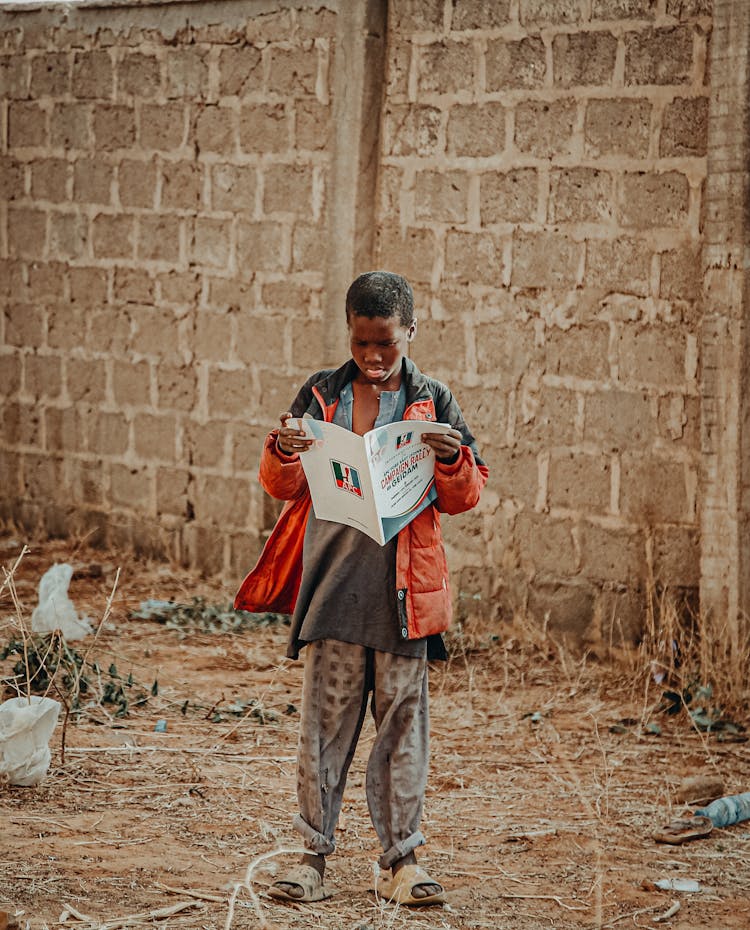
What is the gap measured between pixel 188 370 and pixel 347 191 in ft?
5.17

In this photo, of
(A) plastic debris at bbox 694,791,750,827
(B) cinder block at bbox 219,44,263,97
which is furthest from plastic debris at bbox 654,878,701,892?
(B) cinder block at bbox 219,44,263,97

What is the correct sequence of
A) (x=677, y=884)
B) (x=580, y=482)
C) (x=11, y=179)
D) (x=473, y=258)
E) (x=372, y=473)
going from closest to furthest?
(x=372, y=473), (x=677, y=884), (x=580, y=482), (x=473, y=258), (x=11, y=179)

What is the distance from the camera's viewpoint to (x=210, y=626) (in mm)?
7398

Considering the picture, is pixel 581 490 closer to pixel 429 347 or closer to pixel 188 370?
pixel 429 347

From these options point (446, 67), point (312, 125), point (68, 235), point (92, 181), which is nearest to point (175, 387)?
point (68, 235)

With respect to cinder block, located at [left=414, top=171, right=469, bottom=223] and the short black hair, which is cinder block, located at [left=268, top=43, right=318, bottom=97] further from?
the short black hair

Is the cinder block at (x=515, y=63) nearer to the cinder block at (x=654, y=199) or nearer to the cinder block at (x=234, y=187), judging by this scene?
the cinder block at (x=654, y=199)

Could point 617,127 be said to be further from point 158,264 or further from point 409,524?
point 409,524

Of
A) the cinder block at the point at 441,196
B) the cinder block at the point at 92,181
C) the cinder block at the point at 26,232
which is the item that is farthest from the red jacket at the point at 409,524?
the cinder block at the point at 26,232

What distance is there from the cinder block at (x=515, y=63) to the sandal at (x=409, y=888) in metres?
4.22

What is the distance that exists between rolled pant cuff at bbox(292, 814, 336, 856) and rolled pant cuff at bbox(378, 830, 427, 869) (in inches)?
6.0

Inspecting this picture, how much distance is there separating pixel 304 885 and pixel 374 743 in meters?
0.44

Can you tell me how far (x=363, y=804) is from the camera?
4.91 m

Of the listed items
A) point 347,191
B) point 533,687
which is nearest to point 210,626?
point 533,687
